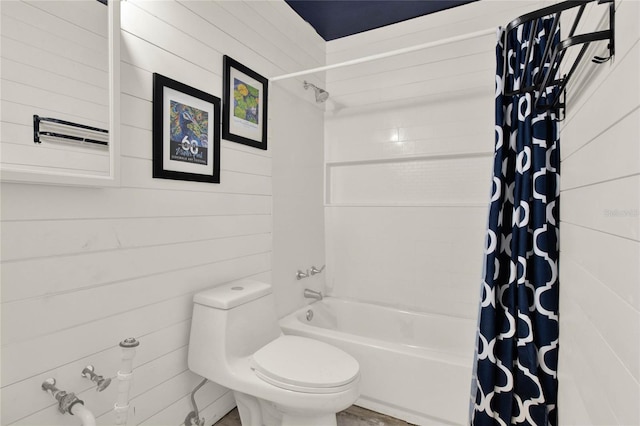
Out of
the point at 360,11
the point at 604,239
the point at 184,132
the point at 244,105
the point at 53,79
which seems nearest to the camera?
the point at 604,239

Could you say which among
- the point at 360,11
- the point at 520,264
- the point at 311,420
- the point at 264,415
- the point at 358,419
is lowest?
the point at 358,419

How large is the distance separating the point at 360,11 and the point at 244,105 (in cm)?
118

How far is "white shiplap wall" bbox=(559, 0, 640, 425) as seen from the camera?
569 millimetres

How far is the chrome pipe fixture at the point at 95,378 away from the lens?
1084 mm

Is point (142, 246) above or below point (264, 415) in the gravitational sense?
above

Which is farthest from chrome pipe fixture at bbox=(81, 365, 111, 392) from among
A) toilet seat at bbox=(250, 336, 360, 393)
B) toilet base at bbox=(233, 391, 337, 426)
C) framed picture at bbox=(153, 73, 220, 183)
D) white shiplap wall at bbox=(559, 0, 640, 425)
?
white shiplap wall at bbox=(559, 0, 640, 425)

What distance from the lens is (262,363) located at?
4.61 ft

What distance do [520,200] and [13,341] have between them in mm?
1799

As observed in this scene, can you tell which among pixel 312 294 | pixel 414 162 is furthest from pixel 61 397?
pixel 414 162

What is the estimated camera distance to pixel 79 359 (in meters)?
1.15

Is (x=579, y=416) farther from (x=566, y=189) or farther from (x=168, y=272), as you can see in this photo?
(x=168, y=272)

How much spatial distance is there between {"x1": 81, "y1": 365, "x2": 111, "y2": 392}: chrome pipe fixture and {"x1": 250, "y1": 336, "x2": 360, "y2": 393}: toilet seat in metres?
0.55

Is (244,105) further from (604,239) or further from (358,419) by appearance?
(358,419)

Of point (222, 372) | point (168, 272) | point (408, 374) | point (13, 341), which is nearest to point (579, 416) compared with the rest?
point (408, 374)
